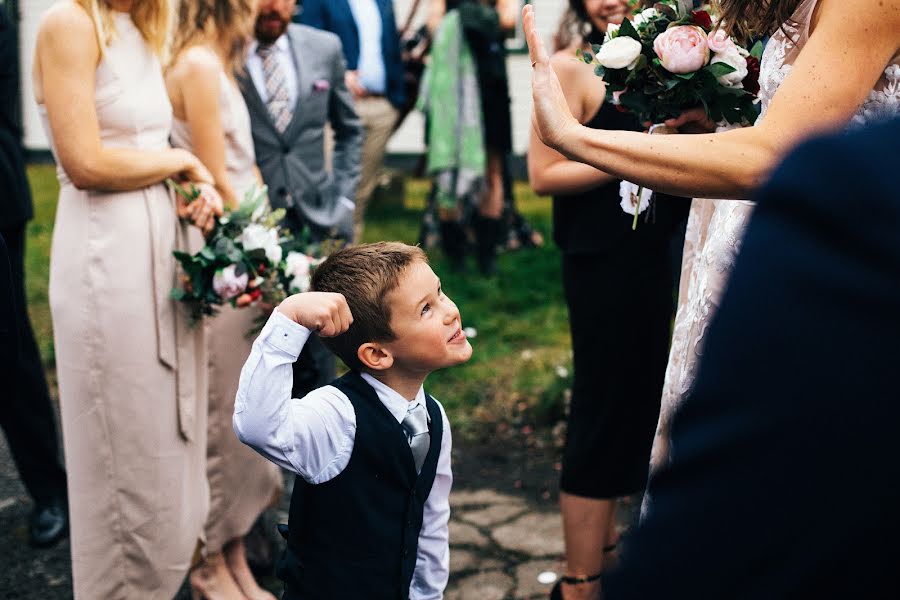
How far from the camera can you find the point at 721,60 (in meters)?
2.63

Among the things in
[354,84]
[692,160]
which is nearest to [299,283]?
[692,160]

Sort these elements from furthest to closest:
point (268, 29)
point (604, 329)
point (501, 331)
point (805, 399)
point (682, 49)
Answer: point (501, 331), point (268, 29), point (604, 329), point (682, 49), point (805, 399)

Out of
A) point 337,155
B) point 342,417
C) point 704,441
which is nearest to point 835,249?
point 704,441

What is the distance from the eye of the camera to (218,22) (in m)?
3.97

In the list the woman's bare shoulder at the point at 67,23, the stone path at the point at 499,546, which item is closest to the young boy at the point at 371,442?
the woman's bare shoulder at the point at 67,23

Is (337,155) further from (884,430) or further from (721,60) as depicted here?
(884,430)

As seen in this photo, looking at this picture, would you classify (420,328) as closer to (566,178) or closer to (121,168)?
(566,178)

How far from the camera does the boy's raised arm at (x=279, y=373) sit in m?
2.21

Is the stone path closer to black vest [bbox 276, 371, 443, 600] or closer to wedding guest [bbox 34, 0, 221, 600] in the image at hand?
wedding guest [bbox 34, 0, 221, 600]

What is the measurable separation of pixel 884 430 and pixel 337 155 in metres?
4.31

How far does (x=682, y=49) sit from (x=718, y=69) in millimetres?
102

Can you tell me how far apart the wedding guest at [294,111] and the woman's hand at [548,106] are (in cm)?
209

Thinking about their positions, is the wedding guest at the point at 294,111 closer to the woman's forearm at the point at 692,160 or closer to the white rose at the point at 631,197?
the white rose at the point at 631,197

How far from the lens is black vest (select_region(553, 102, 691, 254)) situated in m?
3.52
